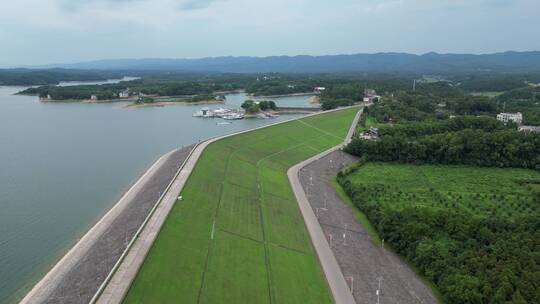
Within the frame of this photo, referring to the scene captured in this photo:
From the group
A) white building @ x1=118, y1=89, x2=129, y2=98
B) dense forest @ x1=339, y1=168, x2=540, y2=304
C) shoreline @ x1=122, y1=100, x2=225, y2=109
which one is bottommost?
dense forest @ x1=339, y1=168, x2=540, y2=304

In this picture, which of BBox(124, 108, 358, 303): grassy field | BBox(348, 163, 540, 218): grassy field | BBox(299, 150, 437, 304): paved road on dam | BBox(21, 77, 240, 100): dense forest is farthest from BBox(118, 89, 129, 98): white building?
BBox(299, 150, 437, 304): paved road on dam

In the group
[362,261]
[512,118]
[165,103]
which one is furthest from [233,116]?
[362,261]

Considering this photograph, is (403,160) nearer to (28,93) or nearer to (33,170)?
(33,170)

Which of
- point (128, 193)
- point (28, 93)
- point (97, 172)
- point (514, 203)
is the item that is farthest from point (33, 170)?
point (28, 93)

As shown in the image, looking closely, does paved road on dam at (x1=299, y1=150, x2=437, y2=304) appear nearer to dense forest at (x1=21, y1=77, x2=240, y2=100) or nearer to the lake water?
the lake water

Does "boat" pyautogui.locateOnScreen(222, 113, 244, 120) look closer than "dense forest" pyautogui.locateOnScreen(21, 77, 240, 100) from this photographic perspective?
Yes
